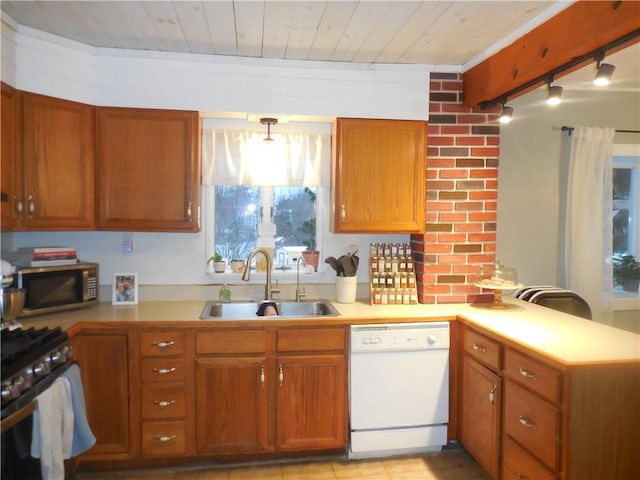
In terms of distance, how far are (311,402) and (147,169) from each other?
1711mm

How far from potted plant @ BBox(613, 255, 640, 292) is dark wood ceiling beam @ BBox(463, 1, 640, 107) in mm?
2023

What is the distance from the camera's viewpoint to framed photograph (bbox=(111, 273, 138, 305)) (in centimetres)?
276

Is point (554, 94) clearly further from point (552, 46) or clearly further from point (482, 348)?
point (482, 348)

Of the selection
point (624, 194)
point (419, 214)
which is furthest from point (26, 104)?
point (624, 194)

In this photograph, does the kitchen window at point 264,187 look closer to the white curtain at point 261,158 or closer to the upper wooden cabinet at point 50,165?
the white curtain at point 261,158

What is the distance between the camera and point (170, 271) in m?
3.01

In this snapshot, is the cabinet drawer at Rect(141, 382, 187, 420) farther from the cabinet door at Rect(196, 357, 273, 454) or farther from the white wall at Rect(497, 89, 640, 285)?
the white wall at Rect(497, 89, 640, 285)

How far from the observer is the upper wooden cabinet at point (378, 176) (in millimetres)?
2802

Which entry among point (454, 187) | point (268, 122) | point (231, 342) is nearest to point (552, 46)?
point (454, 187)

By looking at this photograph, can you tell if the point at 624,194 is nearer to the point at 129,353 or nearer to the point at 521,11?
the point at 521,11

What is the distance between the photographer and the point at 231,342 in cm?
245

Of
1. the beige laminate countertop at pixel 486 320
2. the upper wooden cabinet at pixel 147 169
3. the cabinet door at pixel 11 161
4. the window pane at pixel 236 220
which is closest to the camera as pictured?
the beige laminate countertop at pixel 486 320

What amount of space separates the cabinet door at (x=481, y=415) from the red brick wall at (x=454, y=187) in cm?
60

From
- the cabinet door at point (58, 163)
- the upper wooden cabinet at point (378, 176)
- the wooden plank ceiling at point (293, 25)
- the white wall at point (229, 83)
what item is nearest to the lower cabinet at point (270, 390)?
the upper wooden cabinet at point (378, 176)
